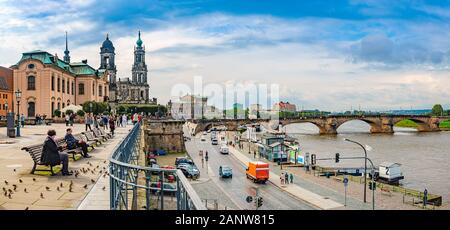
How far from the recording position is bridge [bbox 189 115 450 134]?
108000 mm

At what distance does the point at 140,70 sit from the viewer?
420 feet

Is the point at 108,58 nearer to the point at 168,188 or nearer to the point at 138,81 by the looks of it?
the point at 138,81

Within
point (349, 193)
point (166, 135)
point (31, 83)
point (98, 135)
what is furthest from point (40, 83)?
point (349, 193)

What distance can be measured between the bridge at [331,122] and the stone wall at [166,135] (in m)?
38.9

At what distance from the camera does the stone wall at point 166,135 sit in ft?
202

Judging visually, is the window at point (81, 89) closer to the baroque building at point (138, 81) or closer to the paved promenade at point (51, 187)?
the paved promenade at point (51, 187)

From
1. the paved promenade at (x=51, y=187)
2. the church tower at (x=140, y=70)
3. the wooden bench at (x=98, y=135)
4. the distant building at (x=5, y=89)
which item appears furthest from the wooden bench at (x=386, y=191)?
the church tower at (x=140, y=70)

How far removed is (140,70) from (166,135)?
6957cm

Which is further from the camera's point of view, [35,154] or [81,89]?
[81,89]

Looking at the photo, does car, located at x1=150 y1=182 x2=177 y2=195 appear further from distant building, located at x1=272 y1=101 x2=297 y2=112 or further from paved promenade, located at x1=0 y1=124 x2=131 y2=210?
distant building, located at x1=272 y1=101 x2=297 y2=112
